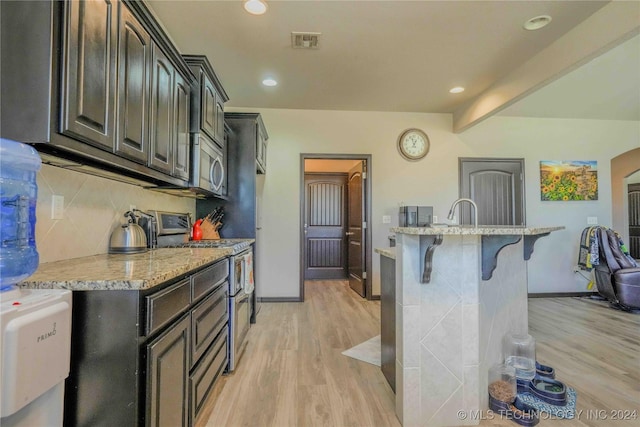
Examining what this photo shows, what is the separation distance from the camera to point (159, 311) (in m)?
1.17

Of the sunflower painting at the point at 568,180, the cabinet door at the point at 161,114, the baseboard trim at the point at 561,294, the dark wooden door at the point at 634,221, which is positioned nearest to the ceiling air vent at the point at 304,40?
the cabinet door at the point at 161,114

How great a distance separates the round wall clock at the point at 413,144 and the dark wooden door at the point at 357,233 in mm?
661

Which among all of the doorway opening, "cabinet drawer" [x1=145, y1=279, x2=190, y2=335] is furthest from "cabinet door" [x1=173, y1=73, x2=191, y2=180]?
the doorway opening

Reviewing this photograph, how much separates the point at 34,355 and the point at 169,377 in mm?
551

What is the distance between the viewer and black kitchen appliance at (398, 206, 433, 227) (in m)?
4.20

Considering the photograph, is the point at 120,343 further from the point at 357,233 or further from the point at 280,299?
the point at 357,233

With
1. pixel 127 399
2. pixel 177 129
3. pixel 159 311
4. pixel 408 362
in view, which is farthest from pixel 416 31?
pixel 127 399

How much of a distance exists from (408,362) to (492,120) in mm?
4290

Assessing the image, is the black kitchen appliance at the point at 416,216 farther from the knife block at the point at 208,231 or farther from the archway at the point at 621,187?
the archway at the point at 621,187

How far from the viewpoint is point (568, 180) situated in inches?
185

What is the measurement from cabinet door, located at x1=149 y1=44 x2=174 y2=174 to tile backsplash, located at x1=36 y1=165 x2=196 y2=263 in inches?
14.5

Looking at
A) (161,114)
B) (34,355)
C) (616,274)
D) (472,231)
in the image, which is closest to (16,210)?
(34,355)

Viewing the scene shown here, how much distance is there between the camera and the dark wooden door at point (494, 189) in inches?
181

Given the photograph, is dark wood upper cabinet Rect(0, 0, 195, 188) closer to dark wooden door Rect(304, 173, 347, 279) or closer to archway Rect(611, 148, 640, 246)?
dark wooden door Rect(304, 173, 347, 279)
